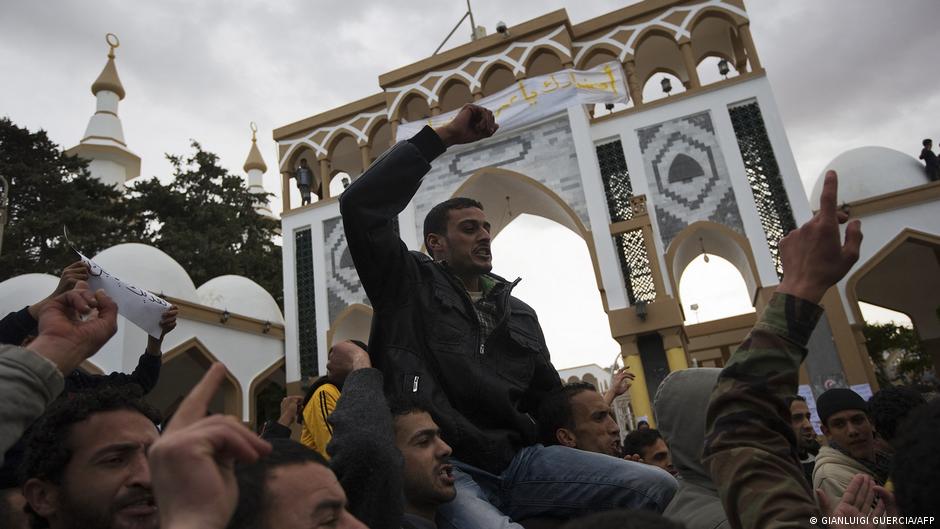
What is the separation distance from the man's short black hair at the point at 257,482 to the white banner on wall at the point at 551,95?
1259 cm

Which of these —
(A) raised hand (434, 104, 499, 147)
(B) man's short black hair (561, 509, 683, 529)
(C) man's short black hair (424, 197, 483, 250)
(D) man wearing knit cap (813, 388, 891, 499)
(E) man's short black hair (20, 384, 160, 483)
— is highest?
(A) raised hand (434, 104, 499, 147)

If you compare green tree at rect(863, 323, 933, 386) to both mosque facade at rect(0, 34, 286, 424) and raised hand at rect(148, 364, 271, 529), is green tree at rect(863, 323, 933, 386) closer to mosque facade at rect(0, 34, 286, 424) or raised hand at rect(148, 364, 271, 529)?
mosque facade at rect(0, 34, 286, 424)

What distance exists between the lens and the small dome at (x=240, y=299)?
628 inches

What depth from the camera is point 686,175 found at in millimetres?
12828

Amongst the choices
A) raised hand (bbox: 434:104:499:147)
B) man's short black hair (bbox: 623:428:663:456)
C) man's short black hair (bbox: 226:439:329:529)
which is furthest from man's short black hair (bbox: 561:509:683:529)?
man's short black hair (bbox: 623:428:663:456)

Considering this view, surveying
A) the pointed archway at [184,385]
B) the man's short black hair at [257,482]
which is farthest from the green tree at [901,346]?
the man's short black hair at [257,482]

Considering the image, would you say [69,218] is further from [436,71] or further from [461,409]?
[461,409]

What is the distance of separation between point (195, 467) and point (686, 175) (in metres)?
13.0

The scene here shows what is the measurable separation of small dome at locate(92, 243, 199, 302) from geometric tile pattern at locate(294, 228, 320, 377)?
8.07ft

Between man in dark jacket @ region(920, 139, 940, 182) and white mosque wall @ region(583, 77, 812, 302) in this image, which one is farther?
man in dark jacket @ region(920, 139, 940, 182)

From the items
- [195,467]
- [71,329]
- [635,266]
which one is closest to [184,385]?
[635,266]

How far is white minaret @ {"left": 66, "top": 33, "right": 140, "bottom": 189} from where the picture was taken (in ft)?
76.7

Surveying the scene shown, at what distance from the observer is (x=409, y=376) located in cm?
227

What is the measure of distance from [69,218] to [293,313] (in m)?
6.84
